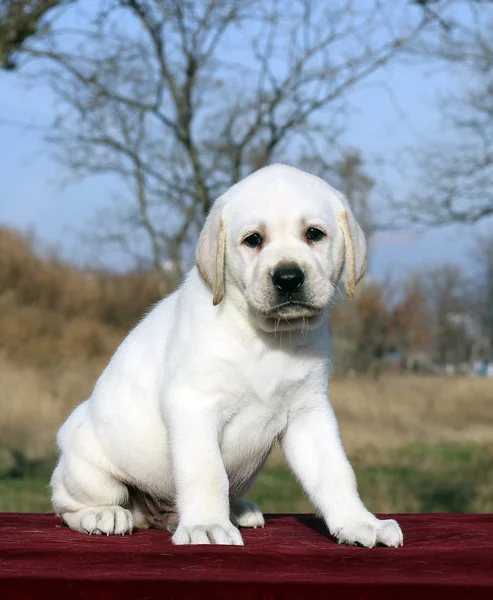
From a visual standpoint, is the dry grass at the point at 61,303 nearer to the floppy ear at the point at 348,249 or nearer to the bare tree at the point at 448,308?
the floppy ear at the point at 348,249

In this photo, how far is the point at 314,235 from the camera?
323cm

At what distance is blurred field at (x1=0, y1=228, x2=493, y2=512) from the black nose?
3841 millimetres

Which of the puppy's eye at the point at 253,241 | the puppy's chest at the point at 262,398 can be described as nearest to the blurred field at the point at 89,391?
the puppy's chest at the point at 262,398

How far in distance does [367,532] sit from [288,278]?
2.81 ft

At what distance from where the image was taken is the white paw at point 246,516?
3654 mm

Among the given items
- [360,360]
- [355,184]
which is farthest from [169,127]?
[360,360]

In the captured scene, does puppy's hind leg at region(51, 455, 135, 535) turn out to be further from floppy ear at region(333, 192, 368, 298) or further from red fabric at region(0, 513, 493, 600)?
floppy ear at region(333, 192, 368, 298)

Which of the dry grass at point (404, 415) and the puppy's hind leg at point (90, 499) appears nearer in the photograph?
the puppy's hind leg at point (90, 499)

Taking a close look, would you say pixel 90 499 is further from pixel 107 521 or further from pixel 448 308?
pixel 448 308

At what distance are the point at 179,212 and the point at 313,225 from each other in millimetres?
9634

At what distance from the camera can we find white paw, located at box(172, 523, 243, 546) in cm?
283

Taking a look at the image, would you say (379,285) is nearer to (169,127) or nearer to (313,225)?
(169,127)

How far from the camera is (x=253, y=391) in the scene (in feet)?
10.4

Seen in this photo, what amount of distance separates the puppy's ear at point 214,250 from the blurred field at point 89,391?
12.0ft
